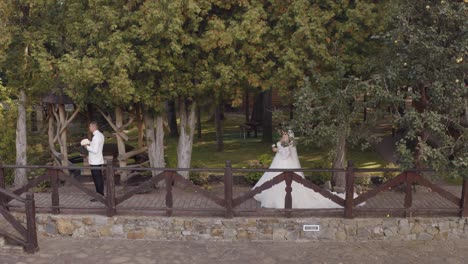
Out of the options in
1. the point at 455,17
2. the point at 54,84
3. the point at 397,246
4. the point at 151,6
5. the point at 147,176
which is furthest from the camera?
the point at 147,176

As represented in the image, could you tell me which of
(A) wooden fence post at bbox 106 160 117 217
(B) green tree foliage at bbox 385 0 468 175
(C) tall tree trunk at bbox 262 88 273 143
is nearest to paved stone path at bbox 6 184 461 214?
(A) wooden fence post at bbox 106 160 117 217

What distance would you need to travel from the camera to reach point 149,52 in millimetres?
8711

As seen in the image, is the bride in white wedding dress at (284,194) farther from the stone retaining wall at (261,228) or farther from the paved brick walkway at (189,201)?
the stone retaining wall at (261,228)

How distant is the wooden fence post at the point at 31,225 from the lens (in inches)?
287

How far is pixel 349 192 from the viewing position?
7.89 meters

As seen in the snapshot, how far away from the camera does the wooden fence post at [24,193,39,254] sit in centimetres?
730

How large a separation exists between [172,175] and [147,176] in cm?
367

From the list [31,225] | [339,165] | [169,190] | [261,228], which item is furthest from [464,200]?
[31,225]

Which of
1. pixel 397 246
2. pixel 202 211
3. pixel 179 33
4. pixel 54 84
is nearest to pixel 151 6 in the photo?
pixel 179 33

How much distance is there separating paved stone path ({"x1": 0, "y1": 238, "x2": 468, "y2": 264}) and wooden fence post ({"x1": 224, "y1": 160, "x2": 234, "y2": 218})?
1.87 feet

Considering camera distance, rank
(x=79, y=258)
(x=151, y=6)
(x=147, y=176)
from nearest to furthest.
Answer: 1. (x=79, y=258)
2. (x=151, y=6)
3. (x=147, y=176)

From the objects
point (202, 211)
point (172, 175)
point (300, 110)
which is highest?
point (300, 110)

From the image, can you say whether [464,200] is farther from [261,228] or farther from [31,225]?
[31,225]

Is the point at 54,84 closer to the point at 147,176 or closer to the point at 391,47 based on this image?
the point at 147,176
